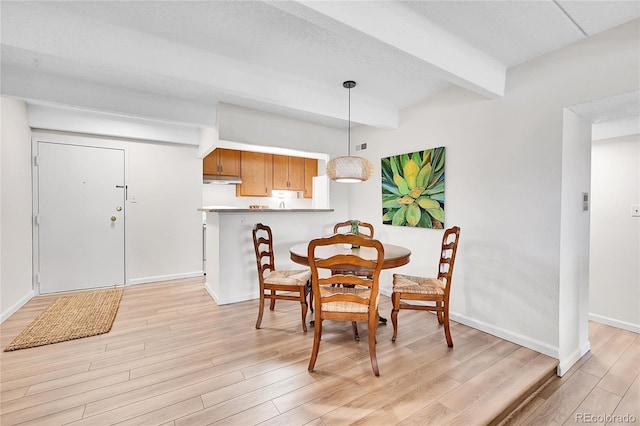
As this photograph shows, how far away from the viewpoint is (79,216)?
3.69 m

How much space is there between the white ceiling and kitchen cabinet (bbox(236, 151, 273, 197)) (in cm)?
212

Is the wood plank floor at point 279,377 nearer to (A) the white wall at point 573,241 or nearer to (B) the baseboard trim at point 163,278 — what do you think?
(A) the white wall at point 573,241

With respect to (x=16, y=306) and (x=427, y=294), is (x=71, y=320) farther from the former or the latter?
(x=427, y=294)

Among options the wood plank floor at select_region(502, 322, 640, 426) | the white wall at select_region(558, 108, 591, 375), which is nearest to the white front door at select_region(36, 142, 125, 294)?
the wood plank floor at select_region(502, 322, 640, 426)

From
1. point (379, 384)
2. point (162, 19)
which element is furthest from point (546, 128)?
point (162, 19)

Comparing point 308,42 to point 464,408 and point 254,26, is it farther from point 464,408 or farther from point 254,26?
point 464,408

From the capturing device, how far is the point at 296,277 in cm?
264

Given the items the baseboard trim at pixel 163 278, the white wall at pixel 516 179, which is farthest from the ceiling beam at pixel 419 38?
the baseboard trim at pixel 163 278

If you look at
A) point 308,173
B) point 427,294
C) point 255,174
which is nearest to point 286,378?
point 427,294

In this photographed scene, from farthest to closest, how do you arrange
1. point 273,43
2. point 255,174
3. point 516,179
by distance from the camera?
1. point 255,174
2. point 516,179
3. point 273,43

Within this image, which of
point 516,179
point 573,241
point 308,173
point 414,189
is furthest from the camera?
point 308,173

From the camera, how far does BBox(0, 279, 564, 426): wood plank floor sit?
1540mm

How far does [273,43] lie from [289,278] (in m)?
1.93

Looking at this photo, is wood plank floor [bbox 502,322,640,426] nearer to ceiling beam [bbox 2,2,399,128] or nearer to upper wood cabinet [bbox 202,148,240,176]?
ceiling beam [bbox 2,2,399,128]
